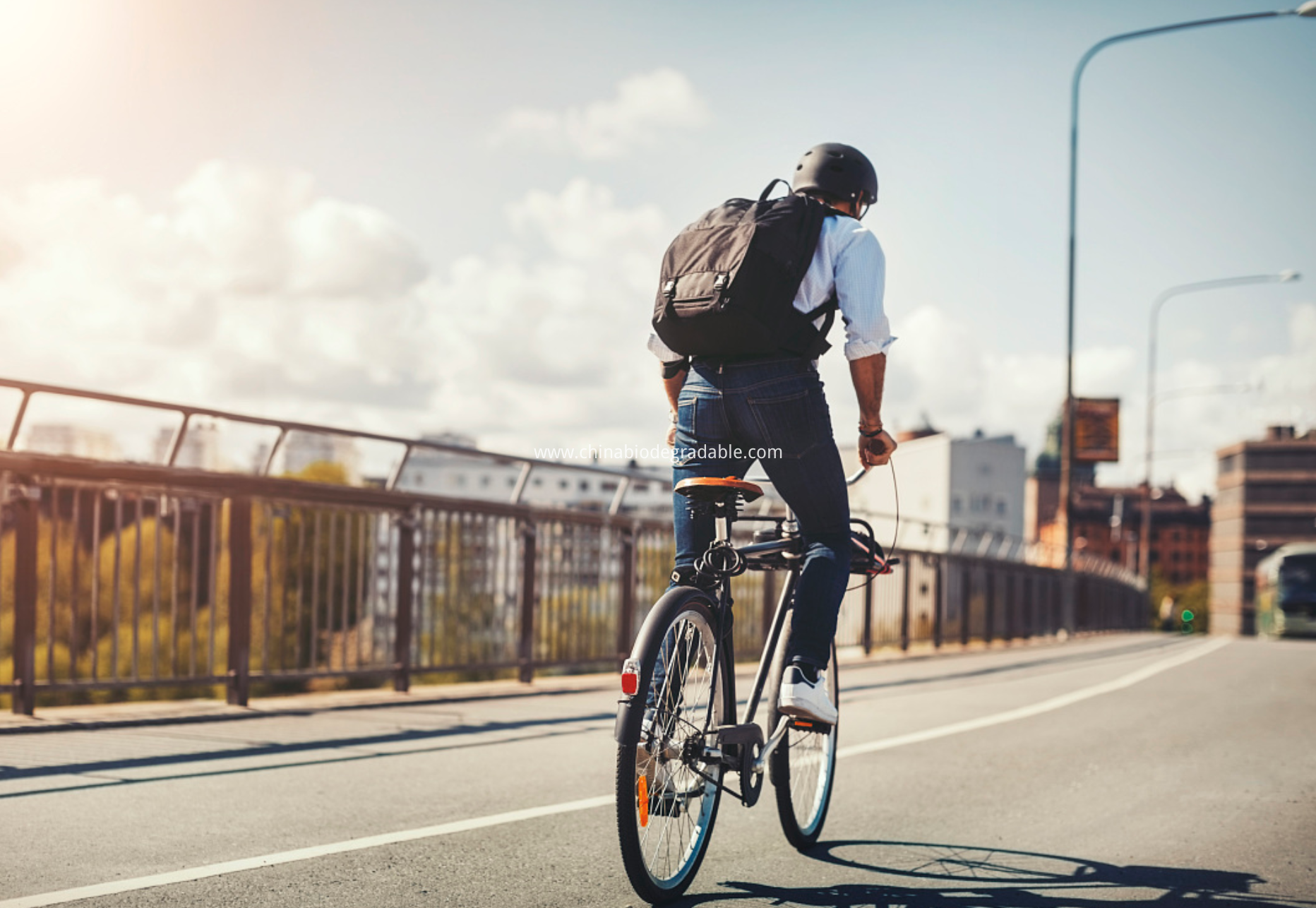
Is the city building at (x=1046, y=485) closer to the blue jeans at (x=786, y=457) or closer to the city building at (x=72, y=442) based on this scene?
the city building at (x=72, y=442)

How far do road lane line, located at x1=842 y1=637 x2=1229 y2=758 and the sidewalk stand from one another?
0.82m

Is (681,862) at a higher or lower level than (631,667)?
lower

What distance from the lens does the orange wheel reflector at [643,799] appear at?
354 cm

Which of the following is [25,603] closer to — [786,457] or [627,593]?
[786,457]

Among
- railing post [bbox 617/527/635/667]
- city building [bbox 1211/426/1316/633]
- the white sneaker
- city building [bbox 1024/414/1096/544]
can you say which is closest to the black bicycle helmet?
the white sneaker

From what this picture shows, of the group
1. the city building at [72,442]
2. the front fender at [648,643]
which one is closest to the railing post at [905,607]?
the city building at [72,442]

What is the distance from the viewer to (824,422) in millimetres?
4078

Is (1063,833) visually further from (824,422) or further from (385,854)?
(385,854)

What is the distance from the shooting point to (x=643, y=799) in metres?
3.57

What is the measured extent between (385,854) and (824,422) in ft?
6.25

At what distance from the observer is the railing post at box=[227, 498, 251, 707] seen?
8570 mm

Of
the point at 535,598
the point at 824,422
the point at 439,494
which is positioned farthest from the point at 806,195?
the point at 535,598

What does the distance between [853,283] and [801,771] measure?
5.36 feet

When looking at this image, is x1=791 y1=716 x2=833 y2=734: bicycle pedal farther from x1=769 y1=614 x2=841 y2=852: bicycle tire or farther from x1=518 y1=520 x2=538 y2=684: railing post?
x1=518 y1=520 x2=538 y2=684: railing post
